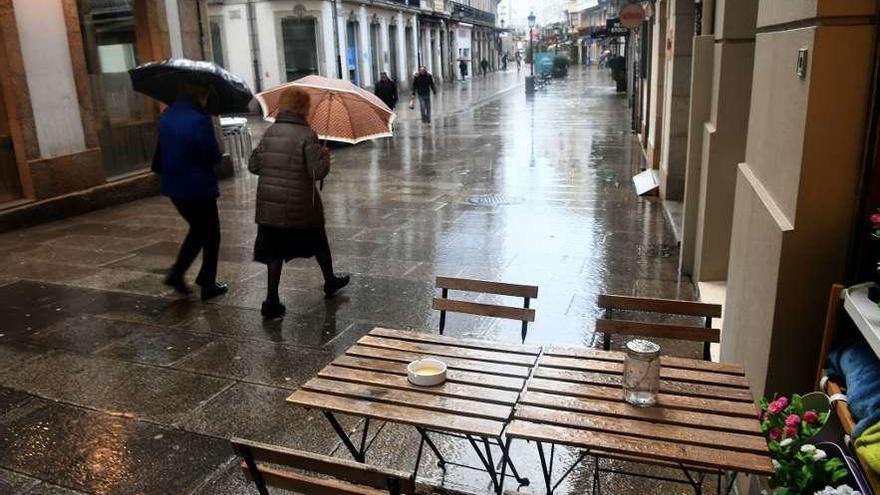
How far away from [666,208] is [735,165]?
3473 millimetres

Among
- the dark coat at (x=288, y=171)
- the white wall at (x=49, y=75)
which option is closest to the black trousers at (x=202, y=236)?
the dark coat at (x=288, y=171)

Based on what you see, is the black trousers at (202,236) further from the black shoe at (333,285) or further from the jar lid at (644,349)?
the jar lid at (644,349)

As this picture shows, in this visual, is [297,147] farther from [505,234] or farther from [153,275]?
[505,234]

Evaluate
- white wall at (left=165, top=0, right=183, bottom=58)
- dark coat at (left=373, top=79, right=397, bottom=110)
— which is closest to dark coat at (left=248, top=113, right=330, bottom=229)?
white wall at (left=165, top=0, right=183, bottom=58)

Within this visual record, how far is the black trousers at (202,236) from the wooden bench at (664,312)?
3.97 m

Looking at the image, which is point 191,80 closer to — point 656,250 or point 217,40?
point 656,250

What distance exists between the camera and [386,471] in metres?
2.08

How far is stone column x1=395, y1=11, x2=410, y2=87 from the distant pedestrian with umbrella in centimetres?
3552

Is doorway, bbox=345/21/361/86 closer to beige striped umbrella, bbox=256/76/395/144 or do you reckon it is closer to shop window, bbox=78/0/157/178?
shop window, bbox=78/0/157/178

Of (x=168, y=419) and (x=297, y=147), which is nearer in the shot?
(x=168, y=419)

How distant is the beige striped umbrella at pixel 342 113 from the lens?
592cm

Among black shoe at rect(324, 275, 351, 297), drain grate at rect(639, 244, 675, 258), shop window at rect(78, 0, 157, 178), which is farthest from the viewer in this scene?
shop window at rect(78, 0, 157, 178)

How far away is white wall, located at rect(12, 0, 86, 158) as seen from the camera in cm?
970

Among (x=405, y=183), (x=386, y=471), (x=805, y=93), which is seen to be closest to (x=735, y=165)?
(x=805, y=93)
